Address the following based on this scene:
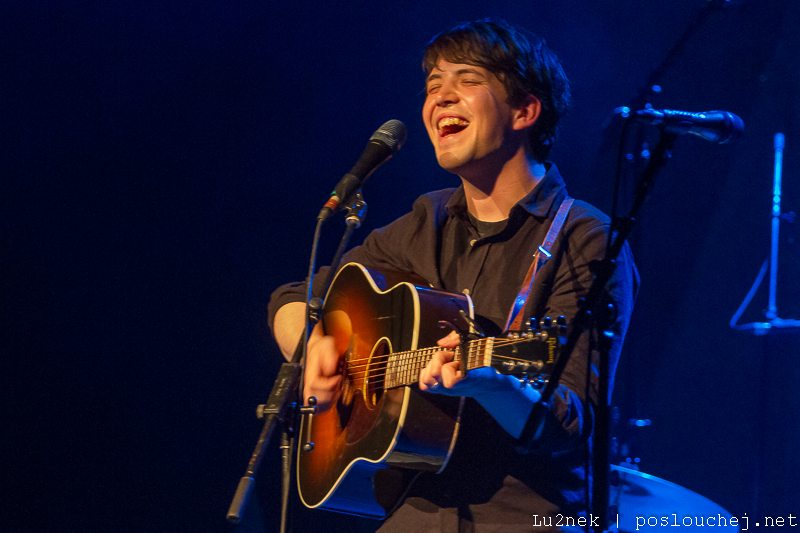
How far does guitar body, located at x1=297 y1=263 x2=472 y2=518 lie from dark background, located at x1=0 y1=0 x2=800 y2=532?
144 centimetres

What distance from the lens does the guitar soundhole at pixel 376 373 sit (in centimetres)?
229

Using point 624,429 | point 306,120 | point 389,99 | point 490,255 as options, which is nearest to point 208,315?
point 306,120

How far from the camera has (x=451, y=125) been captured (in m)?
2.61

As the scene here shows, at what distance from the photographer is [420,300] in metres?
2.21

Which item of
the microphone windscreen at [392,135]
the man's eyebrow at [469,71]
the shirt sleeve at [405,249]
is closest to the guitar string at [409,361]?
the shirt sleeve at [405,249]

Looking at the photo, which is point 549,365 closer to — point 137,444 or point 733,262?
point 137,444

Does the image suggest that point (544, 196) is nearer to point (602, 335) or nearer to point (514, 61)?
point (514, 61)

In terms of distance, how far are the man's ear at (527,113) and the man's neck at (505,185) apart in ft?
0.41

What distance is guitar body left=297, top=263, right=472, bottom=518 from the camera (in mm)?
2074

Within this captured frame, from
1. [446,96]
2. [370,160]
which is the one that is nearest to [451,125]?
[446,96]

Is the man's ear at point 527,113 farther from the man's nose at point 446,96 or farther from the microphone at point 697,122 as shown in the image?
the microphone at point 697,122

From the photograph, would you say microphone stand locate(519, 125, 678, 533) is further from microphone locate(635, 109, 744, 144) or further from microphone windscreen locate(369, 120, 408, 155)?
microphone windscreen locate(369, 120, 408, 155)

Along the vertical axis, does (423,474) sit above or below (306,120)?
below

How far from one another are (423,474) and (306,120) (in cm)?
270
